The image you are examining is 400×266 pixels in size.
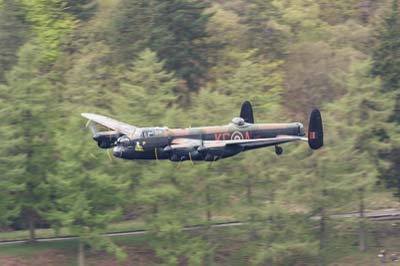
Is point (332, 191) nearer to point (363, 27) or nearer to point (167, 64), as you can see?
point (167, 64)

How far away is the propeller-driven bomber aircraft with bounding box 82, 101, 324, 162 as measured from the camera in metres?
59.4

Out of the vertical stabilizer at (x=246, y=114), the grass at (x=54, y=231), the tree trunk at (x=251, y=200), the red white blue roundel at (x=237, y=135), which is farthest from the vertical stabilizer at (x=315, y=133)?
the grass at (x=54, y=231)

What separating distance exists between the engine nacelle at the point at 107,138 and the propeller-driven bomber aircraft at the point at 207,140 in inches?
75.8

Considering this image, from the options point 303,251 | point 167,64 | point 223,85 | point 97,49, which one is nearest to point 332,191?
point 303,251

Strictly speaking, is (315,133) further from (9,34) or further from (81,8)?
(81,8)

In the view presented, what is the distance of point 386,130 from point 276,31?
26.5 meters

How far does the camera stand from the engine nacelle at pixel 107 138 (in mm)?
64812

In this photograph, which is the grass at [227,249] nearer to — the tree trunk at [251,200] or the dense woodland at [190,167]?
the tree trunk at [251,200]

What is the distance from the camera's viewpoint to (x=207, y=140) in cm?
6066

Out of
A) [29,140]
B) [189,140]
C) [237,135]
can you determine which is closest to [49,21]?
[29,140]

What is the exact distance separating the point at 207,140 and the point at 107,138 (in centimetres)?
742

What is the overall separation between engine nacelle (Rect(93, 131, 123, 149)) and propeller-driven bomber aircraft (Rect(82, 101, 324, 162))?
6.32ft

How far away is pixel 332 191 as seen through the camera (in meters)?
93.8

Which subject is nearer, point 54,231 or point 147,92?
point 147,92
